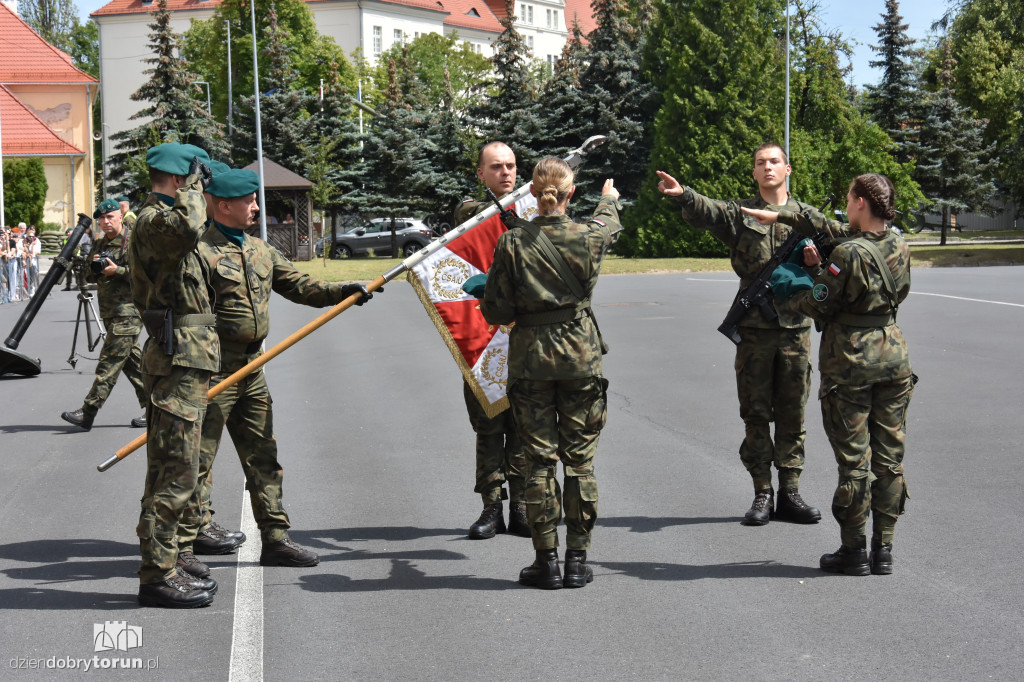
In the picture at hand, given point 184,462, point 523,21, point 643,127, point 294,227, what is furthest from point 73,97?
point 184,462

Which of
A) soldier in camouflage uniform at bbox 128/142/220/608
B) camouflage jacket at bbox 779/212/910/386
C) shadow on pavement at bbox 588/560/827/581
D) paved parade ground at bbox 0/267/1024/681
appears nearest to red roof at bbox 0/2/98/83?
paved parade ground at bbox 0/267/1024/681

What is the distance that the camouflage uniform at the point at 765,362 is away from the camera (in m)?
6.79

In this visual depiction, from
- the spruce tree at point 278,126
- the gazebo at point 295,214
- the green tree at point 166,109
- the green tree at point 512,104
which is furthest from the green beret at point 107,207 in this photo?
the green tree at point 166,109

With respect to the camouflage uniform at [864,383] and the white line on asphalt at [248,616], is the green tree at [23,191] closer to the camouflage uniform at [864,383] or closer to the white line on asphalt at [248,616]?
the white line on asphalt at [248,616]

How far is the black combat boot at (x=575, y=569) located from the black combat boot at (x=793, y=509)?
1746mm

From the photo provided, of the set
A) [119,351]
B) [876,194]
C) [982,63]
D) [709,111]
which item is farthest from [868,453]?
[982,63]

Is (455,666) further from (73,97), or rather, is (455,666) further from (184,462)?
(73,97)

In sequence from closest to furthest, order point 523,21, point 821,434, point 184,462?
point 184,462 < point 821,434 < point 523,21

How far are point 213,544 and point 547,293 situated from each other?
242cm

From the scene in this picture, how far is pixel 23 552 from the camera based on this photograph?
6.38 m

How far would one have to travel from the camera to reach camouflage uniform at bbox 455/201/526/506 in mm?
6715

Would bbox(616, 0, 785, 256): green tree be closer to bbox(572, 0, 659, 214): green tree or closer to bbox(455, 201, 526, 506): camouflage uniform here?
bbox(572, 0, 659, 214): green tree

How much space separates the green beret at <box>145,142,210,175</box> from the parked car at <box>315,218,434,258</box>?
44752 millimetres

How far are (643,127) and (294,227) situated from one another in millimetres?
15923
